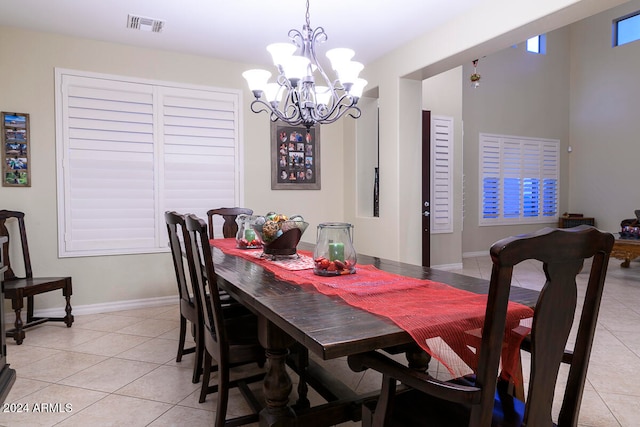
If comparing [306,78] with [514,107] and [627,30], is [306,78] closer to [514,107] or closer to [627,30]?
[514,107]

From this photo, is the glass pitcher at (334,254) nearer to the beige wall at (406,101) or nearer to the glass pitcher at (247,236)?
the glass pitcher at (247,236)

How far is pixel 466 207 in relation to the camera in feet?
23.6

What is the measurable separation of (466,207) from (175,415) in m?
6.22

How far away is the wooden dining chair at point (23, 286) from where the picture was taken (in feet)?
10.2

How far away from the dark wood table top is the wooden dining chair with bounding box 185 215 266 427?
0.12 meters

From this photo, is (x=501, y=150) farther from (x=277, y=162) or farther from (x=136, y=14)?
(x=136, y=14)

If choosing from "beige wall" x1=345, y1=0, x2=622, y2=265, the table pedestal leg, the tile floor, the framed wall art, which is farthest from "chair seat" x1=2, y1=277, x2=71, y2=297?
"beige wall" x1=345, y1=0, x2=622, y2=265

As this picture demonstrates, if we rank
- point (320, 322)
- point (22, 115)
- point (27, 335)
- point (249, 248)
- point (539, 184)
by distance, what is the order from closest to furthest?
point (320, 322)
point (249, 248)
point (27, 335)
point (22, 115)
point (539, 184)

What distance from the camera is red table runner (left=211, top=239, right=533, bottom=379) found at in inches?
46.6

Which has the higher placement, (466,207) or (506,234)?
(466,207)

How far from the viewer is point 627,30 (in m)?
7.38

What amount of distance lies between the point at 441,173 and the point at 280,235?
4.12m

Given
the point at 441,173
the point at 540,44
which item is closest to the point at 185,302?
the point at 441,173

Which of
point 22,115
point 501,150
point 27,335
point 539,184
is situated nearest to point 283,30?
point 22,115
